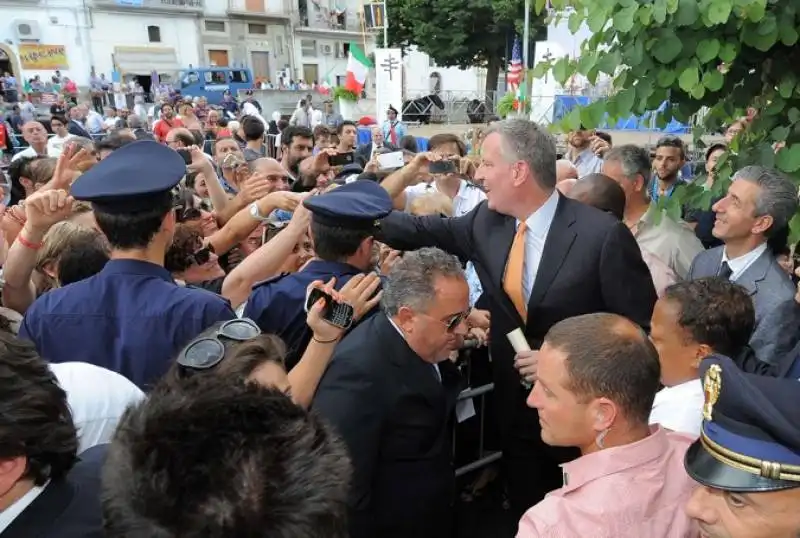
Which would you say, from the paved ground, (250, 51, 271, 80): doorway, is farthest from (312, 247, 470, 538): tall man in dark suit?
(250, 51, 271, 80): doorway

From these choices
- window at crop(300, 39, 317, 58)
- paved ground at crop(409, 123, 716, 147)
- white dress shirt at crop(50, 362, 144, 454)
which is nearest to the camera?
white dress shirt at crop(50, 362, 144, 454)

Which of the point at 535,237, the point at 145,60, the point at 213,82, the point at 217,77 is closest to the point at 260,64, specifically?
the point at 145,60

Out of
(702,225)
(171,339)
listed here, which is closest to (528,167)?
(171,339)

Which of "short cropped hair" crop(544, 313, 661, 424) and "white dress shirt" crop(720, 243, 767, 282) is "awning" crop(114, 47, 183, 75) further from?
"short cropped hair" crop(544, 313, 661, 424)

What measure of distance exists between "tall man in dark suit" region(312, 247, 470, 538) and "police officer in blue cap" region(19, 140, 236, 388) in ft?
1.79

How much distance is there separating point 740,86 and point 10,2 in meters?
43.1

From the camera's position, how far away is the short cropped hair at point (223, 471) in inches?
37.2

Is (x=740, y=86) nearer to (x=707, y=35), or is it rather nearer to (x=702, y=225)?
(x=707, y=35)

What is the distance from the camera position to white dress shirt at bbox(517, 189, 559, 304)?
3002 millimetres

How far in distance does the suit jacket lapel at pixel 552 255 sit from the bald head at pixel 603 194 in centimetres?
103

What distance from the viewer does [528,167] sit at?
9.65 ft

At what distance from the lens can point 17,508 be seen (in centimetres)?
127

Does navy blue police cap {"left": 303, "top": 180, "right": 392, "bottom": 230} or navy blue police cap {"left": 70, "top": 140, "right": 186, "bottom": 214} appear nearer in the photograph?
navy blue police cap {"left": 70, "top": 140, "right": 186, "bottom": 214}

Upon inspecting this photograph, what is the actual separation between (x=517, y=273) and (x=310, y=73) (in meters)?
49.9
